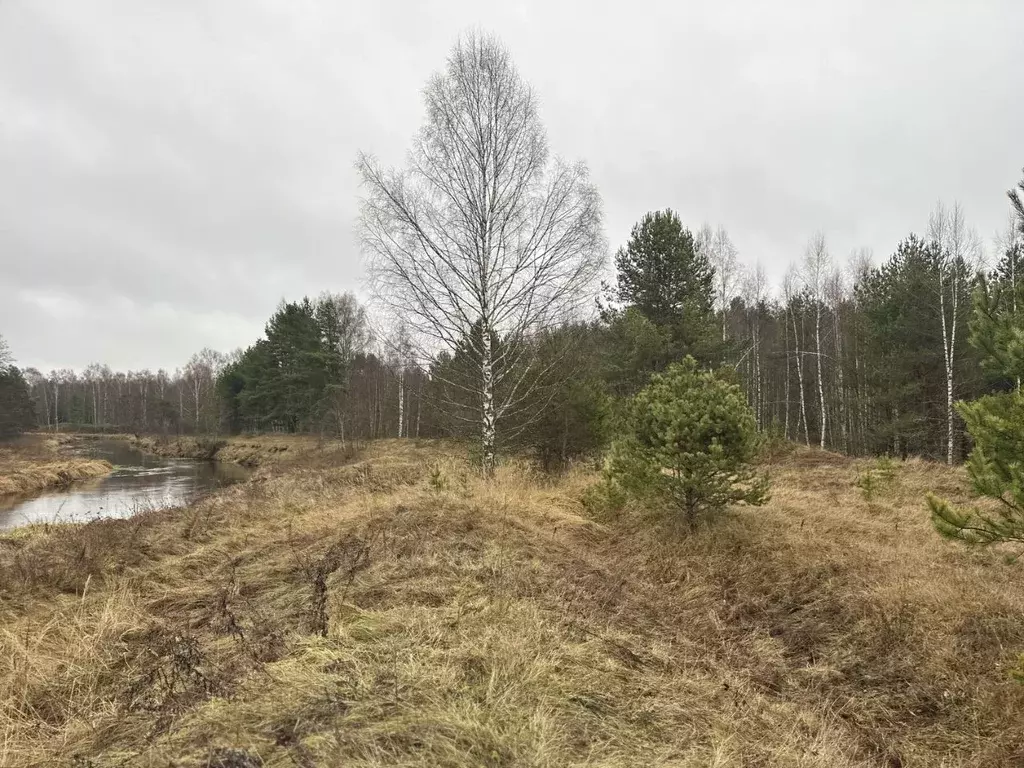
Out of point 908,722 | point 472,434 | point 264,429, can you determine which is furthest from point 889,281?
point 264,429

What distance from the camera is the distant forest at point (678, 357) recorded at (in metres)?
11.6

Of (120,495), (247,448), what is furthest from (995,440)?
(247,448)

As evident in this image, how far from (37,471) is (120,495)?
26.4ft

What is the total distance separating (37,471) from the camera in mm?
22188

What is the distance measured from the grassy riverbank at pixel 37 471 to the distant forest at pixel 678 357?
11.5 metres

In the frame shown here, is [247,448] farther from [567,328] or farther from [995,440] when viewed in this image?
[995,440]

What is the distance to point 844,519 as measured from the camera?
293 inches

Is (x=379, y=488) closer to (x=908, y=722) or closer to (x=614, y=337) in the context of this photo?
(x=908, y=722)

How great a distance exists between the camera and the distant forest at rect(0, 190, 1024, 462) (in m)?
11.6

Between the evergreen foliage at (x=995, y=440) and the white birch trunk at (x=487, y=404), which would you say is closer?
the evergreen foliage at (x=995, y=440)

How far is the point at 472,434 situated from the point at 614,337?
7848 millimetres

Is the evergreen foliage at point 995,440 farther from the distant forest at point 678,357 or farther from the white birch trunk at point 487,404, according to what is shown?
the white birch trunk at point 487,404

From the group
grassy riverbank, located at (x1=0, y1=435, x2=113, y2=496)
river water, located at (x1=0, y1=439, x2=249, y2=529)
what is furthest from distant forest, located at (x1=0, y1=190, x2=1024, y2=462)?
grassy riverbank, located at (x1=0, y1=435, x2=113, y2=496)

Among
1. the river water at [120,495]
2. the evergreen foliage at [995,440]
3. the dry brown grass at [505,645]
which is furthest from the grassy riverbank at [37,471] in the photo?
the evergreen foliage at [995,440]
